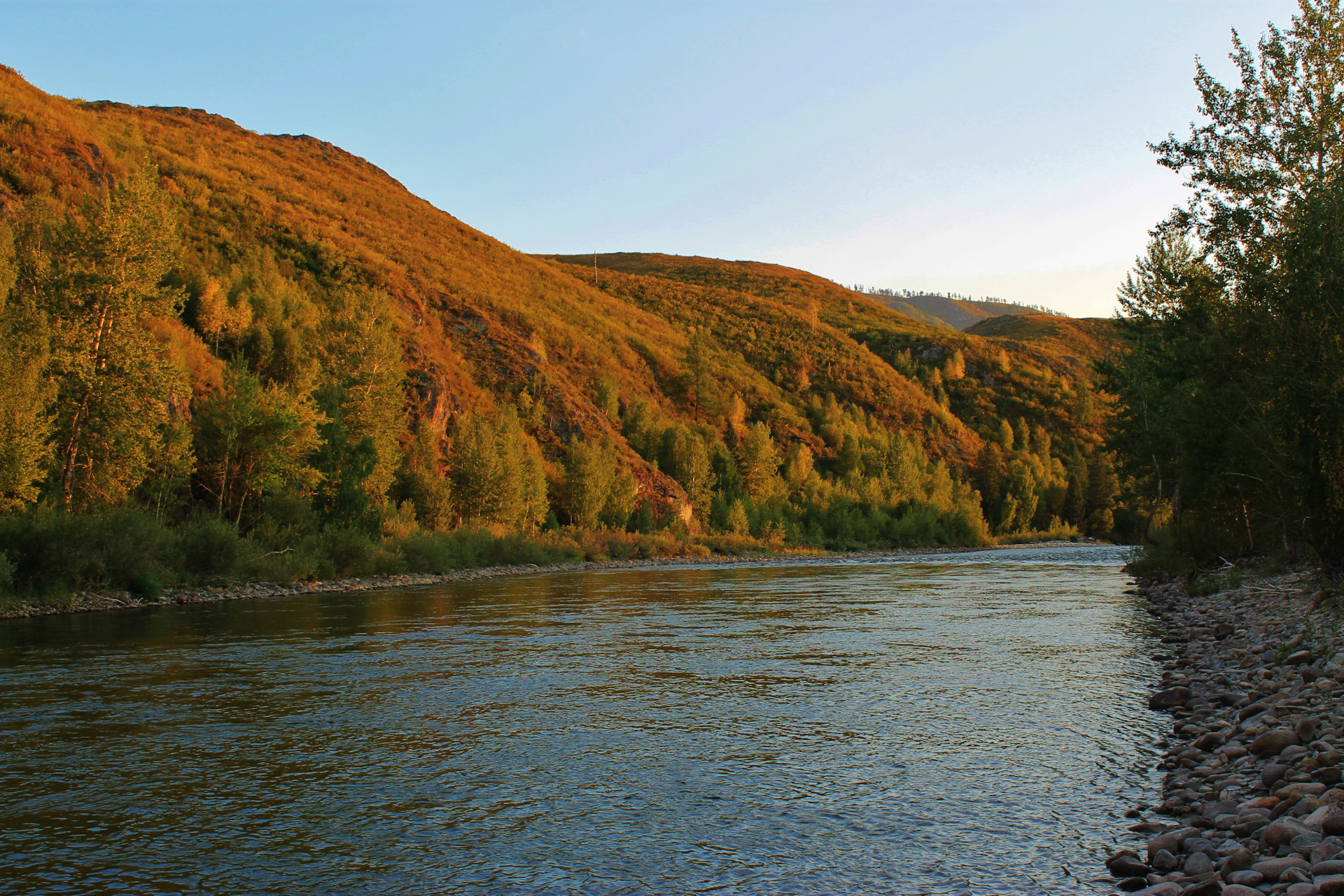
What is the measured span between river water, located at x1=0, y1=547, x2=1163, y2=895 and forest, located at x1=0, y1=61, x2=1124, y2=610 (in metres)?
10.5

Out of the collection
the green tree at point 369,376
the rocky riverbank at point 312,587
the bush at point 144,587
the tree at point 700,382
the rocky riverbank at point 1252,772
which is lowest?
the rocky riverbank at point 312,587

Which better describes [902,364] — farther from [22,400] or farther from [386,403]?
[22,400]

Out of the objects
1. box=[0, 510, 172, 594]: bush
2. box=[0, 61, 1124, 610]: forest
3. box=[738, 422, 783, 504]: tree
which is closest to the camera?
box=[0, 510, 172, 594]: bush

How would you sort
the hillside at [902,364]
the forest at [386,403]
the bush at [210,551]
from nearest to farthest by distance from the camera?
the forest at [386,403], the bush at [210,551], the hillside at [902,364]

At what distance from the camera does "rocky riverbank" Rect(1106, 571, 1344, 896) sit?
5.61 metres

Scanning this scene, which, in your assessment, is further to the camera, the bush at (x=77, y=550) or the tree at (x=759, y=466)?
the tree at (x=759, y=466)

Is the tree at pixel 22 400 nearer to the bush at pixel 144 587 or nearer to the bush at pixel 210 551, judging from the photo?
the bush at pixel 144 587

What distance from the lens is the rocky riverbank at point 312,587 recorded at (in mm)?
24406

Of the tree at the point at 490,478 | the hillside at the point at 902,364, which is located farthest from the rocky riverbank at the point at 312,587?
the hillside at the point at 902,364

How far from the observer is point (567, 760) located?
9602 millimetres

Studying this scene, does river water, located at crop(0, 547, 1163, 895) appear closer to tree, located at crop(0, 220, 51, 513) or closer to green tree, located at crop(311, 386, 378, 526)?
tree, located at crop(0, 220, 51, 513)

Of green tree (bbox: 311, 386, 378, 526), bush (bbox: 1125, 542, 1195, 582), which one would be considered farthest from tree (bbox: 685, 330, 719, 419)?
bush (bbox: 1125, 542, 1195, 582)

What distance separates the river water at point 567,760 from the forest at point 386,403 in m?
10.5

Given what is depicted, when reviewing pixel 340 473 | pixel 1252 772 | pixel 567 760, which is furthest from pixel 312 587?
pixel 1252 772
